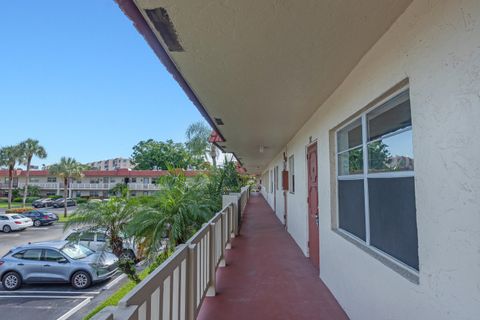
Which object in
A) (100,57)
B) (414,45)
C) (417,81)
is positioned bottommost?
(417,81)

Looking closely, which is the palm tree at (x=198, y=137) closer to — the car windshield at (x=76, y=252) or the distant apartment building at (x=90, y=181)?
the car windshield at (x=76, y=252)

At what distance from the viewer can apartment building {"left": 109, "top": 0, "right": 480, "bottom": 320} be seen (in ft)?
4.75

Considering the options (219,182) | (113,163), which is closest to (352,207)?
(219,182)

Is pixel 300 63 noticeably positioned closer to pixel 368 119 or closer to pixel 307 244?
pixel 368 119

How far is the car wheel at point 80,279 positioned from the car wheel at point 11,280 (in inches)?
82.6

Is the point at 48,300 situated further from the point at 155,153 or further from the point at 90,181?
the point at 155,153

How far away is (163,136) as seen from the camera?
59.2m

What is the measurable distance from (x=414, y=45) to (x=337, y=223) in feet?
8.33

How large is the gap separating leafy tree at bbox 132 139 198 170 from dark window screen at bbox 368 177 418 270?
5384 cm

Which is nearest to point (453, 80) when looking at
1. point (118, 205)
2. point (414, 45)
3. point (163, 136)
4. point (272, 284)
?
point (414, 45)

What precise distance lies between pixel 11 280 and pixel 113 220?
7.17 metres

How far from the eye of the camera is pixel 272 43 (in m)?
2.40

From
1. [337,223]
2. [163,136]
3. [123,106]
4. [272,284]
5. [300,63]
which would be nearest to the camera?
[300,63]

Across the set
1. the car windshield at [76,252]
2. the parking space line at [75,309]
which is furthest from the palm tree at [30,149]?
the parking space line at [75,309]
